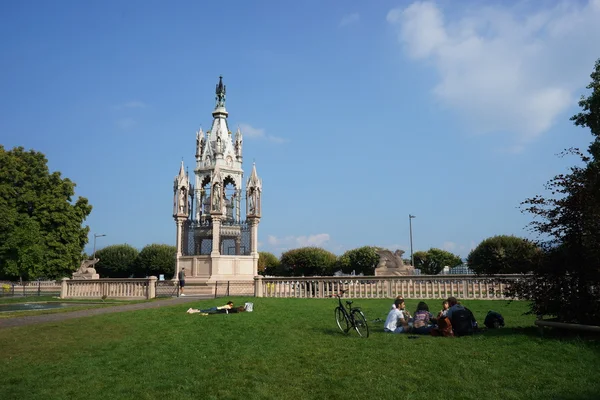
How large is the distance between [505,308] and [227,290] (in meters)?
17.6

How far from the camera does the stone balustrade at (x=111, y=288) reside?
30375 mm

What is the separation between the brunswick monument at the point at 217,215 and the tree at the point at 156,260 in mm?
40386

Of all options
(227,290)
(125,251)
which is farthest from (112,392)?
(125,251)

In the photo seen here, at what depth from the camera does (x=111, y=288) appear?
103 feet

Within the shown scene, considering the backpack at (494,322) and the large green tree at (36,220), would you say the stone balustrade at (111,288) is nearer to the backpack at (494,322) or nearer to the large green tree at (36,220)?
the large green tree at (36,220)

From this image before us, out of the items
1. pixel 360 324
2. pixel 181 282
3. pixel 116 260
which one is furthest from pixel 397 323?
pixel 116 260

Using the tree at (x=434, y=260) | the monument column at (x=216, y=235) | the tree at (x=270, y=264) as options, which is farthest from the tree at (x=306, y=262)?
the monument column at (x=216, y=235)

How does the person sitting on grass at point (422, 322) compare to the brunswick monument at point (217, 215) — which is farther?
the brunswick monument at point (217, 215)

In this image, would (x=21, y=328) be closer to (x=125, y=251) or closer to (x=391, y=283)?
(x=391, y=283)

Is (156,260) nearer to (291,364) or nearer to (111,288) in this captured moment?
(111,288)

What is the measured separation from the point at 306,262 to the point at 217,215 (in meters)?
39.7

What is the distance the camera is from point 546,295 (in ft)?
39.4

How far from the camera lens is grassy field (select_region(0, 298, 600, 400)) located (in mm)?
8086

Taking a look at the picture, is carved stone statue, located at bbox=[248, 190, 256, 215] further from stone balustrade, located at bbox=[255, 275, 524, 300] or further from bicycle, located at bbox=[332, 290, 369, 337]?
bicycle, located at bbox=[332, 290, 369, 337]
